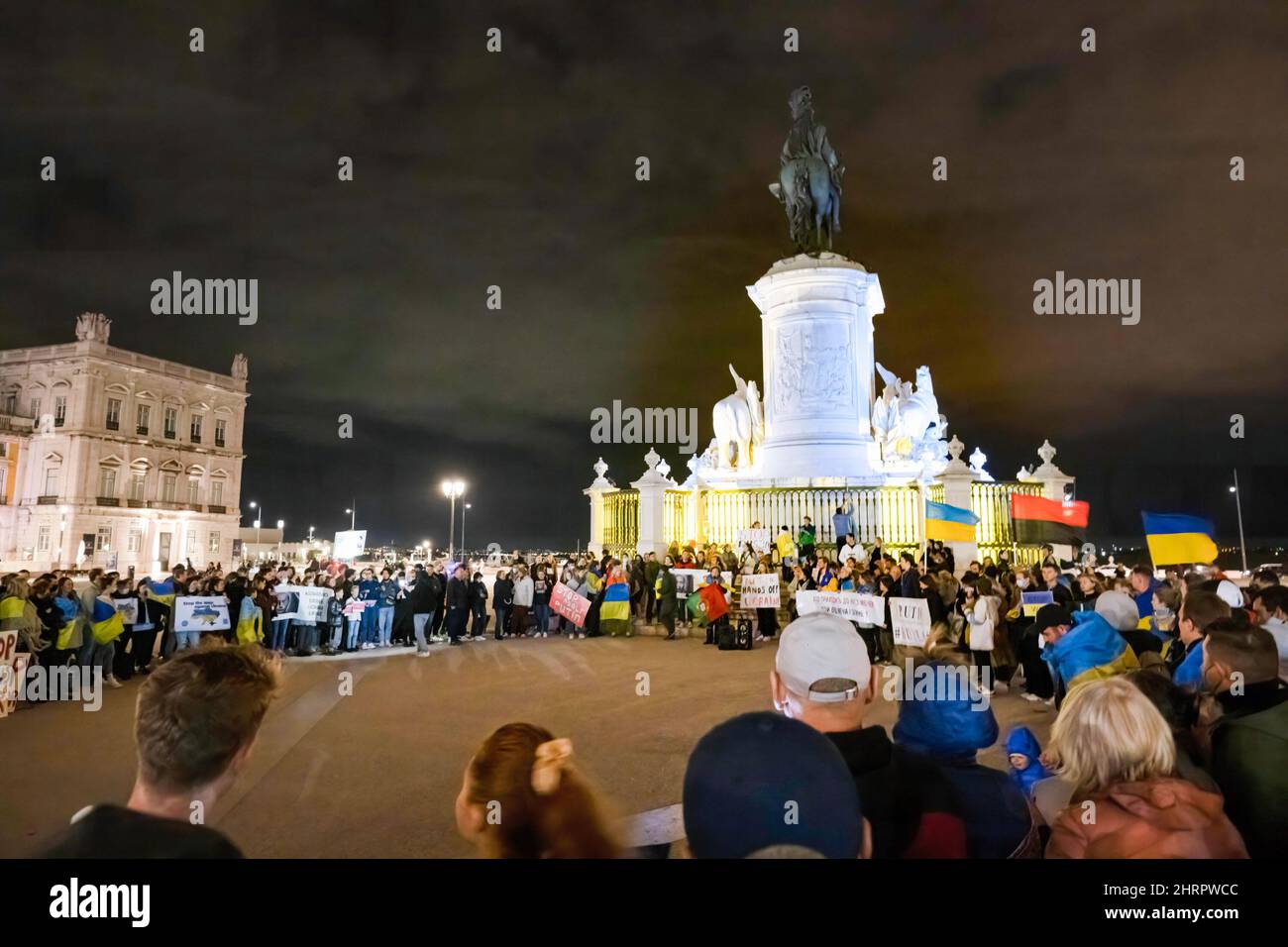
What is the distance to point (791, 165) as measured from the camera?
23.6m

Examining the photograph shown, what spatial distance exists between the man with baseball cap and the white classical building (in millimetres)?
61084

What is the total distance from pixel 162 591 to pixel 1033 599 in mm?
13131

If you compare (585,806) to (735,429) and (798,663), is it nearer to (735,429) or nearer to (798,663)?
(798,663)

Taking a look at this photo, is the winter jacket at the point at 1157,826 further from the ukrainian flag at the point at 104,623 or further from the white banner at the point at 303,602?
the white banner at the point at 303,602

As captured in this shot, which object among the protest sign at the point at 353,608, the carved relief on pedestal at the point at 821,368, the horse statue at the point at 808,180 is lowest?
the protest sign at the point at 353,608

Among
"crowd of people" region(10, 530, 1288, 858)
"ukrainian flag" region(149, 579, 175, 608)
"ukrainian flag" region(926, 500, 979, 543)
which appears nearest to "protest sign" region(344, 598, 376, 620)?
"ukrainian flag" region(149, 579, 175, 608)

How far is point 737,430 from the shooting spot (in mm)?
23109

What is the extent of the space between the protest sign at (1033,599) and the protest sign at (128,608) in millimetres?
12713

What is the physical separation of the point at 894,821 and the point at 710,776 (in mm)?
833

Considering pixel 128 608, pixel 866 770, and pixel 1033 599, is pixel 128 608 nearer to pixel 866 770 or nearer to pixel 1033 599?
pixel 866 770

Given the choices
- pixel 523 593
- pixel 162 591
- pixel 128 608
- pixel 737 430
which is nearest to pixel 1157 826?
pixel 128 608

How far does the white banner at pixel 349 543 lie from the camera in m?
17.0

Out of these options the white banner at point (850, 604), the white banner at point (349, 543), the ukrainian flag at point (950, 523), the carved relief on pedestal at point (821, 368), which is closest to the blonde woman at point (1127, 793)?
the white banner at point (850, 604)
